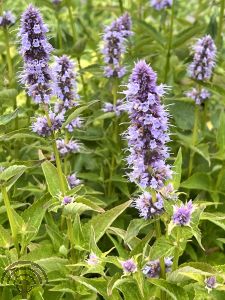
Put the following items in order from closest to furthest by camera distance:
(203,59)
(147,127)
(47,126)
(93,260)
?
(147,127) → (93,260) → (47,126) → (203,59)

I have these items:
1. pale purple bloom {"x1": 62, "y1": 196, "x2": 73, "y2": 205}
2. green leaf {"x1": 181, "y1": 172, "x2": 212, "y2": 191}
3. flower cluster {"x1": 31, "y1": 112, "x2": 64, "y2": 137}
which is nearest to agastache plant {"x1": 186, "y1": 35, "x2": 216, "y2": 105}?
green leaf {"x1": 181, "y1": 172, "x2": 212, "y2": 191}

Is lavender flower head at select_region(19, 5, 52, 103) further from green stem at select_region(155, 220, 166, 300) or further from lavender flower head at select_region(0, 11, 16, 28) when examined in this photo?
lavender flower head at select_region(0, 11, 16, 28)

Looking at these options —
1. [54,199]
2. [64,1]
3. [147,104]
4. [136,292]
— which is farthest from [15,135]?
[64,1]

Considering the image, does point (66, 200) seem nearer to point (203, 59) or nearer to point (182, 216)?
point (182, 216)

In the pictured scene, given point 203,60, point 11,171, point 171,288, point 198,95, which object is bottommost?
point 171,288

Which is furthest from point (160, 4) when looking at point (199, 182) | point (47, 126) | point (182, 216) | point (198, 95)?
point (182, 216)

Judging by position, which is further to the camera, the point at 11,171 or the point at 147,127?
the point at 11,171

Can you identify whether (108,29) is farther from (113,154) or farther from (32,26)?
(32,26)
